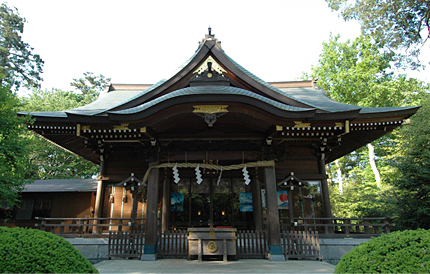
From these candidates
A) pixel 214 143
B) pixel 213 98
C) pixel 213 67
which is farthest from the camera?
pixel 213 67

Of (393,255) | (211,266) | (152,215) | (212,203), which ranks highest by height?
(212,203)

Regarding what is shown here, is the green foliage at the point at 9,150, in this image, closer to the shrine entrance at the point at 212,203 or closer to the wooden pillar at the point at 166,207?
the wooden pillar at the point at 166,207

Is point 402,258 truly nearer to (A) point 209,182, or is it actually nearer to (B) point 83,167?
(A) point 209,182

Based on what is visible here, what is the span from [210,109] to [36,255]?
5515 millimetres

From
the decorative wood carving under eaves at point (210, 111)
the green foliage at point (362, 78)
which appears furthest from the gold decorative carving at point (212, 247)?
the green foliage at point (362, 78)

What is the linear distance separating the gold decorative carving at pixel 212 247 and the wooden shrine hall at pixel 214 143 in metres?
0.37

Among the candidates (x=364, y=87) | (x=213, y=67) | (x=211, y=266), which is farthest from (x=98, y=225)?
(x=364, y=87)

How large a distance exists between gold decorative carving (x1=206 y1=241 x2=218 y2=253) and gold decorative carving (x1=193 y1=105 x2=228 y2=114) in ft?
13.0

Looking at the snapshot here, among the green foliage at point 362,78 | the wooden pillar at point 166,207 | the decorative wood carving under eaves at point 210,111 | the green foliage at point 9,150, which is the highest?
the green foliage at point 362,78

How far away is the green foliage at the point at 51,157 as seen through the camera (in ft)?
74.2

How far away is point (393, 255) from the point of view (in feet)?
12.4

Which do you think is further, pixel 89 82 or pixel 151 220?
pixel 89 82

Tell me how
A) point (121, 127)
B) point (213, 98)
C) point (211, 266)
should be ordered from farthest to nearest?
point (121, 127), point (213, 98), point (211, 266)

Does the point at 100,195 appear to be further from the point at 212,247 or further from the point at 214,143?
the point at 212,247
